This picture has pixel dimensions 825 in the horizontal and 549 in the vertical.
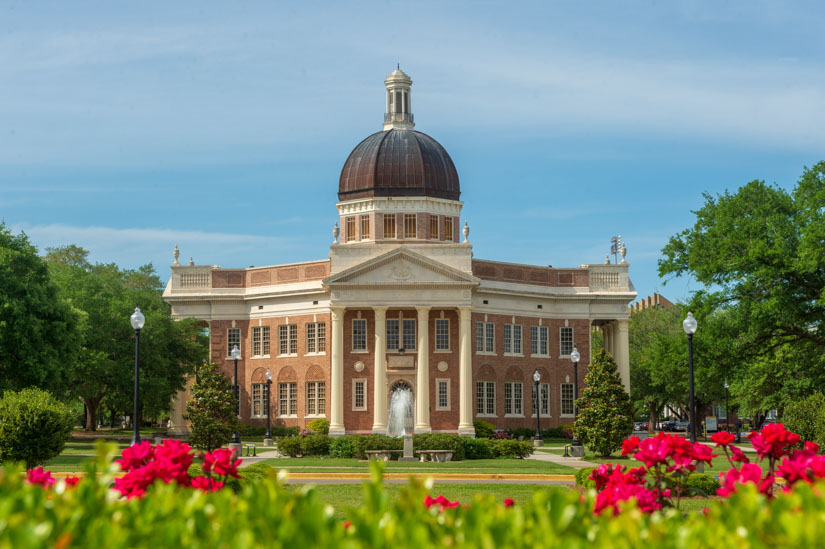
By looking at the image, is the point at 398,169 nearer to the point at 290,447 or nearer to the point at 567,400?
the point at 567,400

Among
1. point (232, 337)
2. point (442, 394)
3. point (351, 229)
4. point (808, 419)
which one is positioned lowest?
point (808, 419)

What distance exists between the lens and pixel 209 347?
74.3 metres

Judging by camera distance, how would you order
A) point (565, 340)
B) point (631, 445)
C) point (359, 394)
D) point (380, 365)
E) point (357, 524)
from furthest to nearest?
point (565, 340)
point (359, 394)
point (380, 365)
point (631, 445)
point (357, 524)

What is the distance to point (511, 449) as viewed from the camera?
45.0 m

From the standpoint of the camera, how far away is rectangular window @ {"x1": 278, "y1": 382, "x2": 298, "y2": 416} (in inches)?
2687

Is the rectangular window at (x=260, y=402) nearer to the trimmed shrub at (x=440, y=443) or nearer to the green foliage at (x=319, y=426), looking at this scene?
the green foliage at (x=319, y=426)

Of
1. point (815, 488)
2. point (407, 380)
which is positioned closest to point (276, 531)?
point (815, 488)

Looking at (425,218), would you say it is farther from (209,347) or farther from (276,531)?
(276,531)

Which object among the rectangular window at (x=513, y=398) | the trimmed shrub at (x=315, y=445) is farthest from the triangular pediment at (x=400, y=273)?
the trimmed shrub at (x=315, y=445)

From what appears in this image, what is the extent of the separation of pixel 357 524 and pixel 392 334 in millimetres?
59710

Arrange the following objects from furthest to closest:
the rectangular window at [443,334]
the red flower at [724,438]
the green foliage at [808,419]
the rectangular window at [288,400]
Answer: the rectangular window at [288,400] → the rectangular window at [443,334] → the green foliage at [808,419] → the red flower at [724,438]

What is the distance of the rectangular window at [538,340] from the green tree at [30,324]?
32.8 m

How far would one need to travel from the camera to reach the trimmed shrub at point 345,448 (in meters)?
44.1

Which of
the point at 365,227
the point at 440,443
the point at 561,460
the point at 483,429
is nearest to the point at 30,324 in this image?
the point at 440,443
